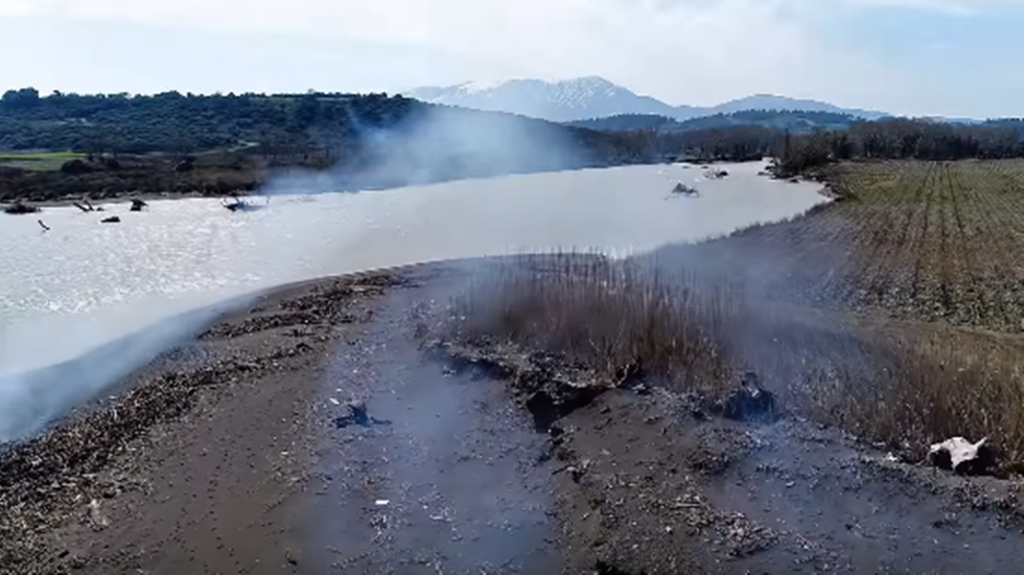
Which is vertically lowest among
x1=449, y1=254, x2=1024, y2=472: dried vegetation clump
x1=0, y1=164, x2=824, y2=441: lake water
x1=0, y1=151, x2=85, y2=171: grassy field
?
x1=0, y1=164, x2=824, y2=441: lake water

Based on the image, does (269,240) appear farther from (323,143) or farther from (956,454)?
(323,143)

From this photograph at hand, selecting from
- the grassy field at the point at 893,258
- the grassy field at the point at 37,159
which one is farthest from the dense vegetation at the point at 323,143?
the grassy field at the point at 893,258

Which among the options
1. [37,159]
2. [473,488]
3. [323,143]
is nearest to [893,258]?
[473,488]

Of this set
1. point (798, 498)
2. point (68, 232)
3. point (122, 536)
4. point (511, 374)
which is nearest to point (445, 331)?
point (511, 374)

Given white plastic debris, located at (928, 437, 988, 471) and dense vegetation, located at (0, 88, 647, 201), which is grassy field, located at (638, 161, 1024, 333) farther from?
dense vegetation, located at (0, 88, 647, 201)

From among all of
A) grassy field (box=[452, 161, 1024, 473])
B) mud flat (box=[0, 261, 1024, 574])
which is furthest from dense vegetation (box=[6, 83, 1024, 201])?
mud flat (box=[0, 261, 1024, 574])

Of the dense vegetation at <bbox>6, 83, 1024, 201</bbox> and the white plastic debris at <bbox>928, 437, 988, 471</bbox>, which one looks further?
the dense vegetation at <bbox>6, 83, 1024, 201</bbox>
